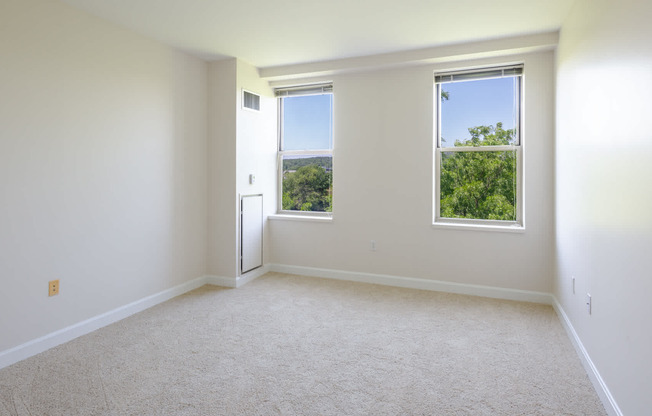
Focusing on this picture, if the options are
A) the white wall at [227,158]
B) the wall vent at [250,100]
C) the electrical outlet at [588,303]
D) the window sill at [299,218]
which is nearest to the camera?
the electrical outlet at [588,303]

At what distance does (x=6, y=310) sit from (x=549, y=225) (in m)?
4.47

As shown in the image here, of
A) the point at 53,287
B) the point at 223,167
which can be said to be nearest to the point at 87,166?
the point at 53,287

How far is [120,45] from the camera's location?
322 cm

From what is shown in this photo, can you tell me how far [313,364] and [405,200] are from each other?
229cm

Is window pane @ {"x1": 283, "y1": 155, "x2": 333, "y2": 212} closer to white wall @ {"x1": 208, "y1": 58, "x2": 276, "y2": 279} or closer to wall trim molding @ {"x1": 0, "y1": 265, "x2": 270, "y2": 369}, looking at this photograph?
white wall @ {"x1": 208, "y1": 58, "x2": 276, "y2": 279}

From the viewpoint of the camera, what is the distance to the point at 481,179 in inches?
158

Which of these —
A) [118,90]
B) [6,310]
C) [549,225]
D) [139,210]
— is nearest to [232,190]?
[139,210]

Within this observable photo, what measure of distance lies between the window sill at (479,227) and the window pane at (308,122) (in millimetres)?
1681

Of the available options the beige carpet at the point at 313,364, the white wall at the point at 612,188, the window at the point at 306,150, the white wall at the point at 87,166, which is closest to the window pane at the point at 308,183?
the window at the point at 306,150

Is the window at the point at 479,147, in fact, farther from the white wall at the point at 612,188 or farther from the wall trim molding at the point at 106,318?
the wall trim molding at the point at 106,318

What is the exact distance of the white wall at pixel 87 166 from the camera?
2.49 m

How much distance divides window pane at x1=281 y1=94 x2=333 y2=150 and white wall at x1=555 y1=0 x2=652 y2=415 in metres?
2.60

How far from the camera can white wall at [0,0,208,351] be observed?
8.16ft

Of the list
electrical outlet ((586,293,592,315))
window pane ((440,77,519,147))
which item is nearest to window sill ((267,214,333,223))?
window pane ((440,77,519,147))
